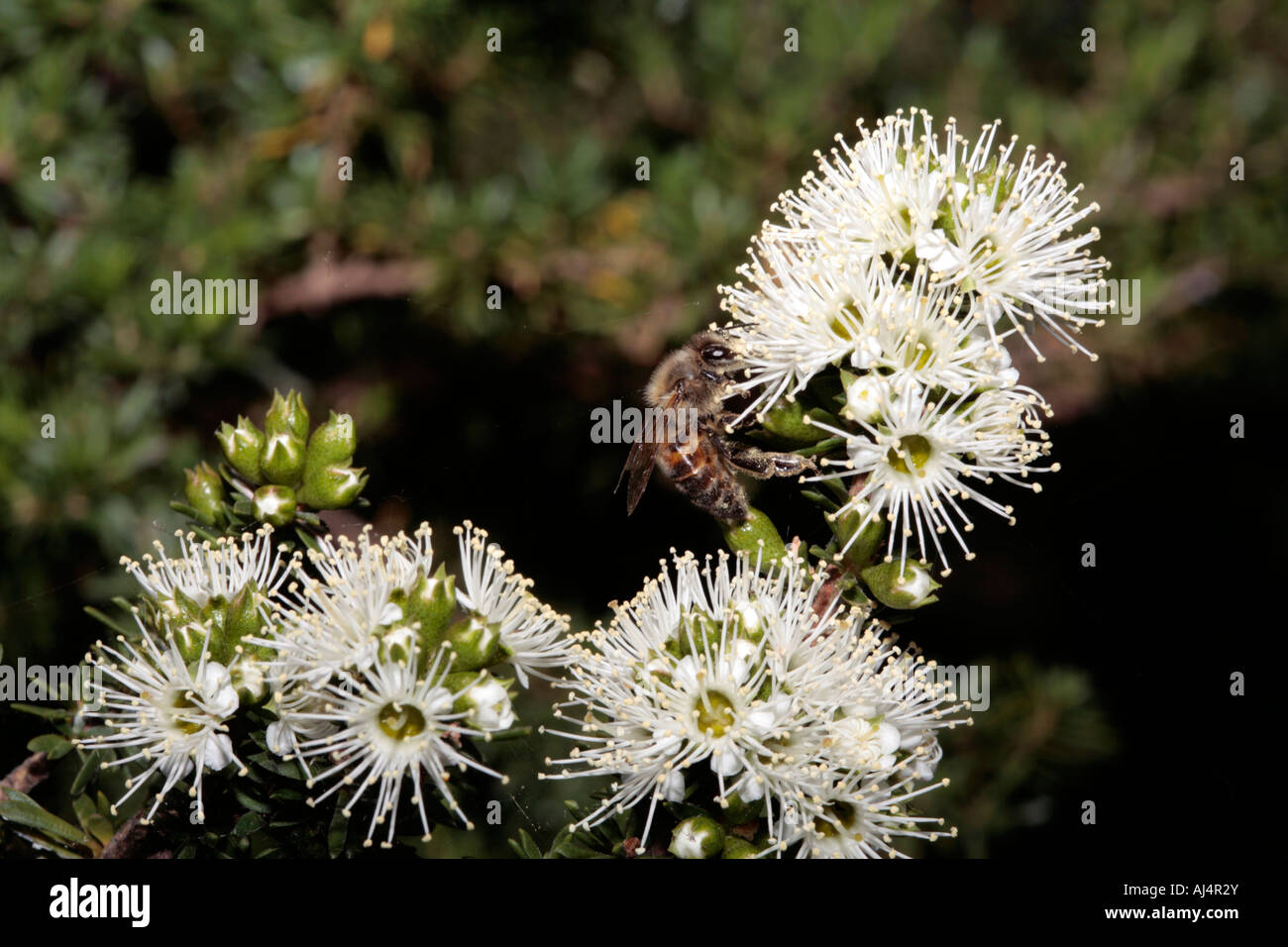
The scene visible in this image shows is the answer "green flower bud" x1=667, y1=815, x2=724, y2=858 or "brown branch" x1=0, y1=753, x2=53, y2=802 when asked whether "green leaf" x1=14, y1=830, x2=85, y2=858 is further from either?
"green flower bud" x1=667, y1=815, x2=724, y2=858

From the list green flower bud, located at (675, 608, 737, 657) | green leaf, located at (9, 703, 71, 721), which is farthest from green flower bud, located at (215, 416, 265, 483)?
green flower bud, located at (675, 608, 737, 657)

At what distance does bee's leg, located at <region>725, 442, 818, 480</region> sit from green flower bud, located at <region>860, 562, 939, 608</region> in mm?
172

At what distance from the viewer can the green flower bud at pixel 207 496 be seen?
56.4 inches

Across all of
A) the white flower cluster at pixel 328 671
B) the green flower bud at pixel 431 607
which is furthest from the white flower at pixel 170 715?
the green flower bud at pixel 431 607

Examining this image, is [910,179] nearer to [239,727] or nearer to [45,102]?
[239,727]

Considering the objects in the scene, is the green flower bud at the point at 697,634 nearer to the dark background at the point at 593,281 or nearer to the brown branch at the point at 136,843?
the dark background at the point at 593,281

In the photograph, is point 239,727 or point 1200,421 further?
point 1200,421

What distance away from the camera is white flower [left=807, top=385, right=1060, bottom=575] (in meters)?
Result: 1.27

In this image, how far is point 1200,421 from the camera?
2.76m

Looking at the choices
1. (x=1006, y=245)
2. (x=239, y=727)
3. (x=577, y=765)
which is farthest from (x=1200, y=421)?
(x=239, y=727)

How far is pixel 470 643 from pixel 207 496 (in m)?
0.46

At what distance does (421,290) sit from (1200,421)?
200 centimetres

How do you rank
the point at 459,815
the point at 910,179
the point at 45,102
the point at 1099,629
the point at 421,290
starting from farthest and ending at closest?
the point at 421,290, the point at 45,102, the point at 1099,629, the point at 910,179, the point at 459,815

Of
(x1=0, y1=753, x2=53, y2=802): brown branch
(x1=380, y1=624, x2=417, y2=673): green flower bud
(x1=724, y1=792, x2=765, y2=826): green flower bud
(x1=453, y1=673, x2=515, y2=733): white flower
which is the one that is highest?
(x1=380, y1=624, x2=417, y2=673): green flower bud
